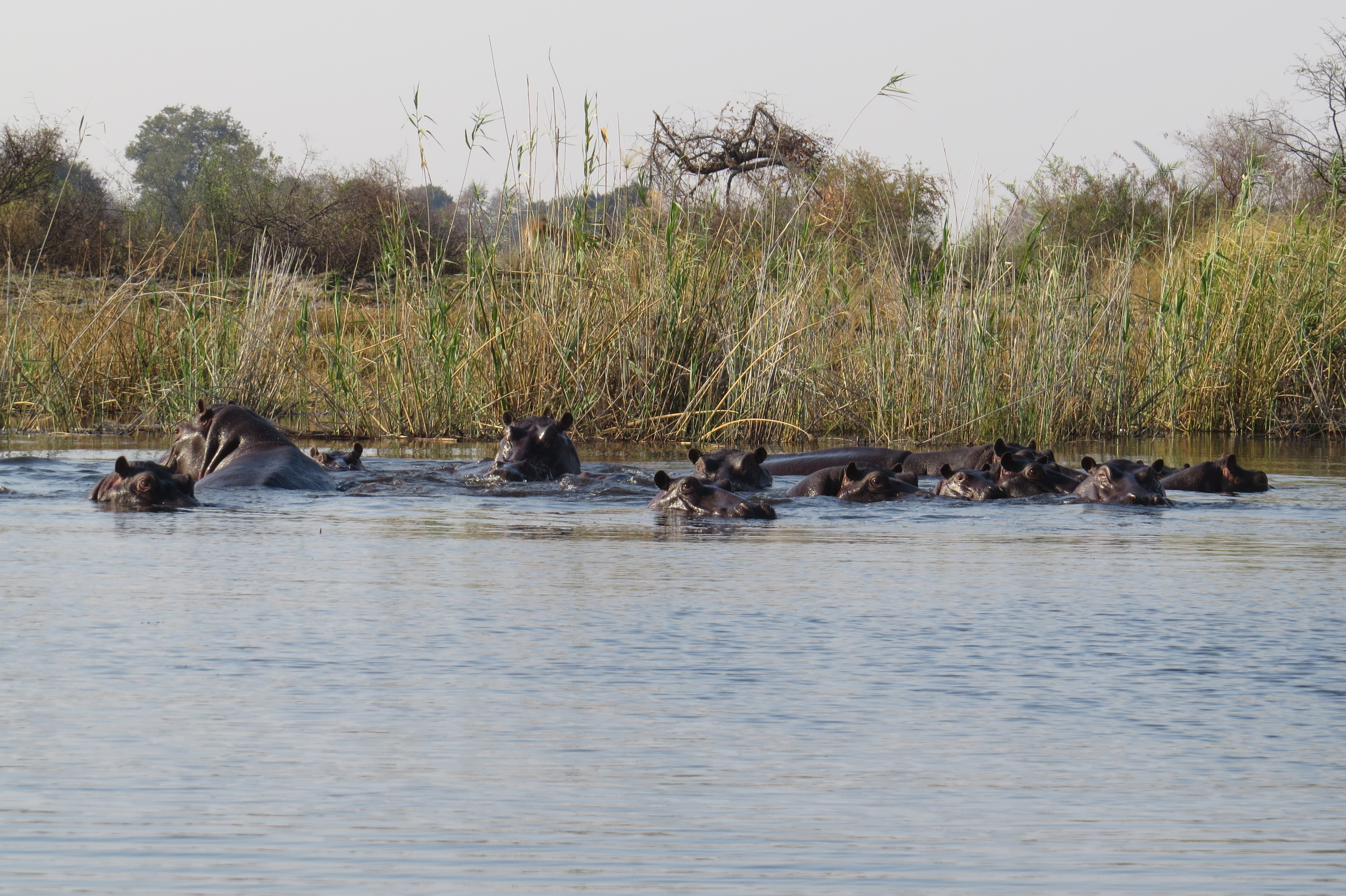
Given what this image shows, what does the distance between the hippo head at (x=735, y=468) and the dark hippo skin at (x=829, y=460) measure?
25cm

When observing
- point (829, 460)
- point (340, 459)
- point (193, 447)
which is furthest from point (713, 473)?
point (193, 447)

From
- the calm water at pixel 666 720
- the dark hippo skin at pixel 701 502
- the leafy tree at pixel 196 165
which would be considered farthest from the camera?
the leafy tree at pixel 196 165

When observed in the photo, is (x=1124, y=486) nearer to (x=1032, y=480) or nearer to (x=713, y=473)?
(x=1032, y=480)

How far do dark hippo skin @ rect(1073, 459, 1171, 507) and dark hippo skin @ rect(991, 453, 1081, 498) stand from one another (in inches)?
8.8

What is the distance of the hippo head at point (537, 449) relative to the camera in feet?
25.7

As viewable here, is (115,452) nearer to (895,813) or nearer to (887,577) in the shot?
(887,577)

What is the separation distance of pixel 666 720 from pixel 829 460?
578cm

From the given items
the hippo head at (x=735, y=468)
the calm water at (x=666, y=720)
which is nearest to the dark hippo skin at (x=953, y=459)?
the hippo head at (x=735, y=468)

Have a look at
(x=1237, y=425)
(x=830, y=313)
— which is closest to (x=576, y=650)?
(x=830, y=313)

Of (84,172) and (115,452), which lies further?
A: (84,172)

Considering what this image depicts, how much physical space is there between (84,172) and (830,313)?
37.9m

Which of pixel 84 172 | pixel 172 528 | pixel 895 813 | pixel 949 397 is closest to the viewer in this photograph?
pixel 895 813

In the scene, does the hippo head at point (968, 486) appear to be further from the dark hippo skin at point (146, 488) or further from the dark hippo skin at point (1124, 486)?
the dark hippo skin at point (146, 488)

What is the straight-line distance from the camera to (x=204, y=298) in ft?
40.0
